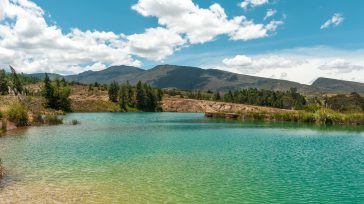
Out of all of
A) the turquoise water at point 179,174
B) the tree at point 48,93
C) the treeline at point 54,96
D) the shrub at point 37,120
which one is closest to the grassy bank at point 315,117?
the turquoise water at point 179,174

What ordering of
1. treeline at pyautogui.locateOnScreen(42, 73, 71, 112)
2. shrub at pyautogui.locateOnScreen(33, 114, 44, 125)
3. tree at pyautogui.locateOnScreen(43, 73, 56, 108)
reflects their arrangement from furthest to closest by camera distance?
treeline at pyautogui.locateOnScreen(42, 73, 71, 112)
tree at pyautogui.locateOnScreen(43, 73, 56, 108)
shrub at pyautogui.locateOnScreen(33, 114, 44, 125)

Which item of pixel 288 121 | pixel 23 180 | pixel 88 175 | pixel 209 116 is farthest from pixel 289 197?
pixel 209 116

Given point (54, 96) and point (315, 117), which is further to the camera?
point (54, 96)

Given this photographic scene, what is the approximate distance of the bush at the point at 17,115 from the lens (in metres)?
79.0

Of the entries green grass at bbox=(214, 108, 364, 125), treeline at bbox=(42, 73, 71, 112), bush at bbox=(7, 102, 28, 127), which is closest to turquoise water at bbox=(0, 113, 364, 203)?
bush at bbox=(7, 102, 28, 127)

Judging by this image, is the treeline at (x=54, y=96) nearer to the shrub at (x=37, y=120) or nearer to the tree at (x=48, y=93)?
the tree at (x=48, y=93)

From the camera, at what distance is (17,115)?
80.2 meters

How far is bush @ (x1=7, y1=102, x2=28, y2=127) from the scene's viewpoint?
3110 inches

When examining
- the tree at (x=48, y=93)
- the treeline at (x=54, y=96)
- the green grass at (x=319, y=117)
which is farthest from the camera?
the treeline at (x=54, y=96)

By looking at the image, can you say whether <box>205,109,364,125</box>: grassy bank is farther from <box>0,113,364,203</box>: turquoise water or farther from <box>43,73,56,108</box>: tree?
<box>43,73,56,108</box>: tree

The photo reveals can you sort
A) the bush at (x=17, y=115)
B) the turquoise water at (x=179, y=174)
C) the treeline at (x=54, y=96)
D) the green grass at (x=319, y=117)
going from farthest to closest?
the treeline at (x=54, y=96) < the green grass at (x=319, y=117) < the bush at (x=17, y=115) < the turquoise water at (x=179, y=174)

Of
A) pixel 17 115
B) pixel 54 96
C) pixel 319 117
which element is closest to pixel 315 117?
pixel 319 117

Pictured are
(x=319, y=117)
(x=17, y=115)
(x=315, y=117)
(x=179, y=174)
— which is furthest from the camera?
(x=315, y=117)

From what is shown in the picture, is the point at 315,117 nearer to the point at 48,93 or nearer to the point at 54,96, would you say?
the point at 54,96
